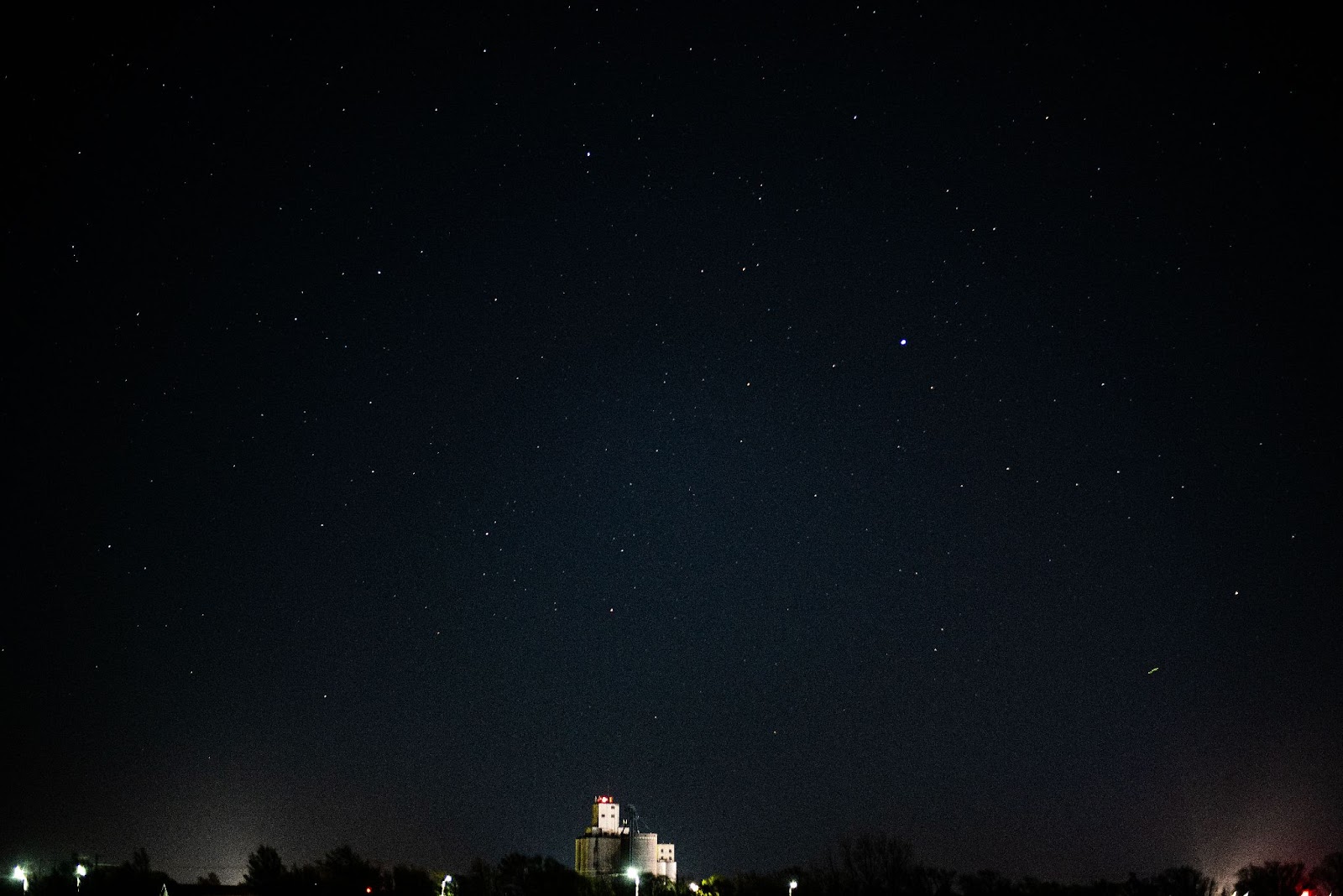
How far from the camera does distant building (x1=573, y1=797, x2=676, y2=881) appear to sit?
3935 inches

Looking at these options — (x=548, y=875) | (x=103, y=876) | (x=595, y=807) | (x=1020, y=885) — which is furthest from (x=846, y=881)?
Result: (x=103, y=876)

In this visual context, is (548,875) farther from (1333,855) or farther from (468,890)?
(1333,855)

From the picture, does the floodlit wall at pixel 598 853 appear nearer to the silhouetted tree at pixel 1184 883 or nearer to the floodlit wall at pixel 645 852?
the floodlit wall at pixel 645 852

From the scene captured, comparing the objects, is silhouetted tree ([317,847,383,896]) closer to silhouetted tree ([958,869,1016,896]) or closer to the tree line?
the tree line

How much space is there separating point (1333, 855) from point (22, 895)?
76.5m

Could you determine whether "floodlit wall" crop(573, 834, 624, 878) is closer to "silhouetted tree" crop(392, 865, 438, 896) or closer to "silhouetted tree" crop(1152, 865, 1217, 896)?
"silhouetted tree" crop(392, 865, 438, 896)

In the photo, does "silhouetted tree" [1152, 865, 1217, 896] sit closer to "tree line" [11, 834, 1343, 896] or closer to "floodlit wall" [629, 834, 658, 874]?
"tree line" [11, 834, 1343, 896]

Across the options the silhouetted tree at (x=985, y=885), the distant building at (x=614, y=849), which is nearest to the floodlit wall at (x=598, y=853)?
the distant building at (x=614, y=849)

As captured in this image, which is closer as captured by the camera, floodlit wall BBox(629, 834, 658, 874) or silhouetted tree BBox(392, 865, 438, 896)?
silhouetted tree BBox(392, 865, 438, 896)

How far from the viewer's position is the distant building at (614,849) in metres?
99.9

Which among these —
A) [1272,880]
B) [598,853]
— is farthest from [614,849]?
[1272,880]

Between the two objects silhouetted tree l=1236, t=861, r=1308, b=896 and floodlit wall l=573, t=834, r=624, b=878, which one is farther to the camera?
floodlit wall l=573, t=834, r=624, b=878

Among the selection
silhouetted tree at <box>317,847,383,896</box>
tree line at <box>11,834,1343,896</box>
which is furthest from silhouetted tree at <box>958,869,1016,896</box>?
silhouetted tree at <box>317,847,383,896</box>

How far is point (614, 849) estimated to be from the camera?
332 feet
